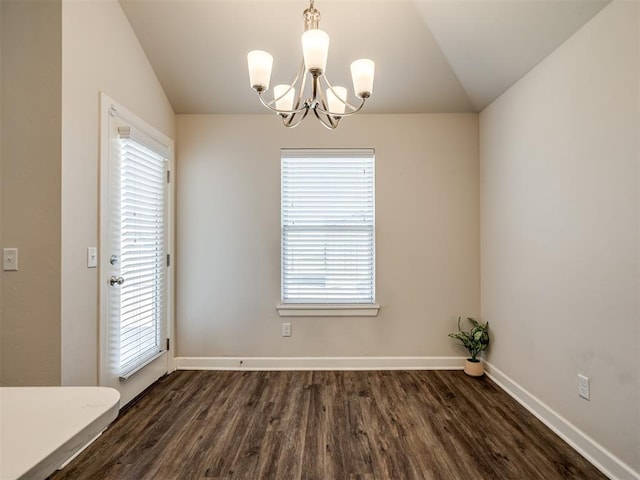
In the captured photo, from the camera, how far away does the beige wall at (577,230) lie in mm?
1550

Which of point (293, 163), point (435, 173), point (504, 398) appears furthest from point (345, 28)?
point (504, 398)

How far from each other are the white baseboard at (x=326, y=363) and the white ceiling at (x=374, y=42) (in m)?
2.41

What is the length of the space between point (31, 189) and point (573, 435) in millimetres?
3427

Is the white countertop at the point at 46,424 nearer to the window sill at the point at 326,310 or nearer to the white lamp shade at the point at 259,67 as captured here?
the white lamp shade at the point at 259,67

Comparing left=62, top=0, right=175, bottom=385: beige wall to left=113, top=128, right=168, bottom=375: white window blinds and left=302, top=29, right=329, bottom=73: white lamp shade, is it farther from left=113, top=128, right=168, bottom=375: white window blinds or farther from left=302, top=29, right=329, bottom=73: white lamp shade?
left=302, top=29, right=329, bottom=73: white lamp shade

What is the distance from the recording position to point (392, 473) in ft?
5.38

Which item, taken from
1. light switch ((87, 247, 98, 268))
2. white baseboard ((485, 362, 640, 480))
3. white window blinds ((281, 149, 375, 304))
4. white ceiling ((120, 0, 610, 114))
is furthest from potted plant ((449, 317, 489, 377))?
light switch ((87, 247, 98, 268))

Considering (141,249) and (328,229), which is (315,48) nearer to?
(328,229)

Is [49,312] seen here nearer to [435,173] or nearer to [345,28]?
[345,28]

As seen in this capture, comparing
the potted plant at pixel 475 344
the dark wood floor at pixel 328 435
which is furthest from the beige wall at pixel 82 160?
the potted plant at pixel 475 344

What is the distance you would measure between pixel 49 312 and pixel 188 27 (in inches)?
85.9

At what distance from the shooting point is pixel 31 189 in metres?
1.71

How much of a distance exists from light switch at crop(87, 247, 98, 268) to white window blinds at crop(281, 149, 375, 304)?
4.91 ft

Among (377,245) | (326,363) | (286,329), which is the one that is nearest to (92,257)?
(286,329)
